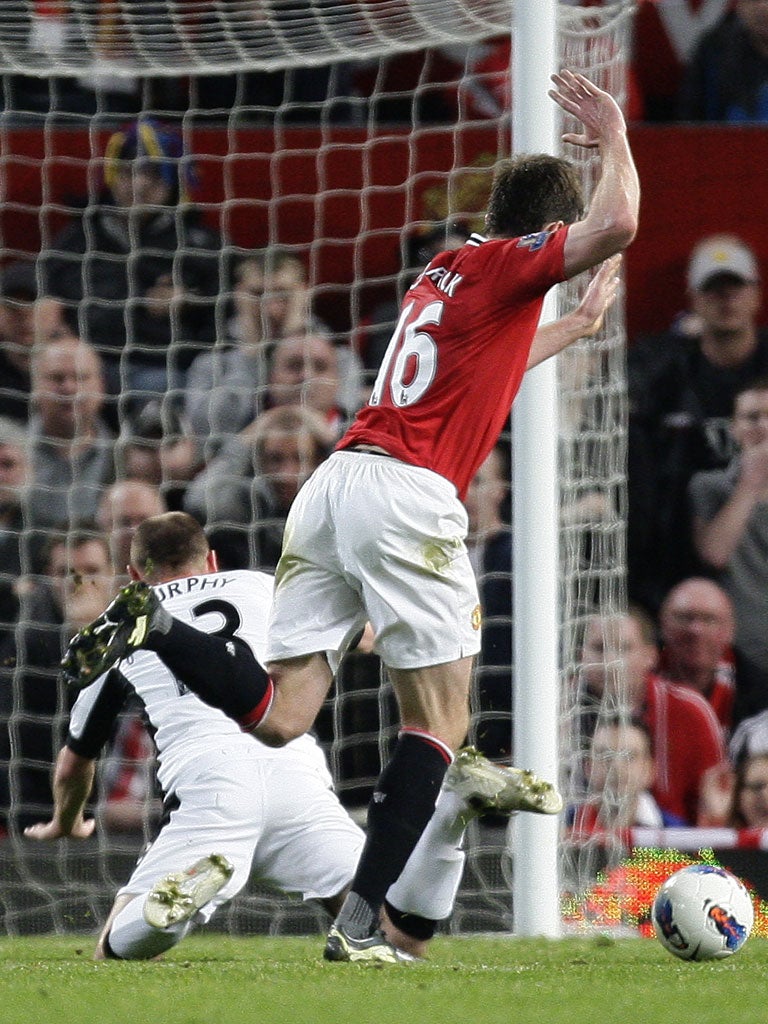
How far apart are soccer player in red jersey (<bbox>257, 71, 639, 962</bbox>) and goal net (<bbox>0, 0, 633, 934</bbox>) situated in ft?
4.91

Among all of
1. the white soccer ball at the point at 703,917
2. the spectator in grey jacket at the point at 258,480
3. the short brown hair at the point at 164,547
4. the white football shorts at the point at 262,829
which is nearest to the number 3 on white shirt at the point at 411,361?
the short brown hair at the point at 164,547

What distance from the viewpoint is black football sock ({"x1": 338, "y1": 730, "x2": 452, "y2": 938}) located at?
3672 mm

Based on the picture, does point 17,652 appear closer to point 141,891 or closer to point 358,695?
point 358,695

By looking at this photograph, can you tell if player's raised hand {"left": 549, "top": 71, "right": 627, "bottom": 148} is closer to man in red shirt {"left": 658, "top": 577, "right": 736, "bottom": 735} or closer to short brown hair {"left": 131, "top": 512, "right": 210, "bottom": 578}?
short brown hair {"left": 131, "top": 512, "right": 210, "bottom": 578}

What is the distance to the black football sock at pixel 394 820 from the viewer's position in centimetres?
367

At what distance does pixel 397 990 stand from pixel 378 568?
3.20 ft

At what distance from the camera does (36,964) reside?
391 centimetres

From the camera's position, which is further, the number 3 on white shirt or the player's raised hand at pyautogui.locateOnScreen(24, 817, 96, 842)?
the player's raised hand at pyautogui.locateOnScreen(24, 817, 96, 842)

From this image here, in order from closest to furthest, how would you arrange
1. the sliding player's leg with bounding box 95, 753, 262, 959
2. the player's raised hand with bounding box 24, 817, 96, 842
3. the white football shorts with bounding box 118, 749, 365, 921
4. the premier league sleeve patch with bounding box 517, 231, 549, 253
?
the premier league sleeve patch with bounding box 517, 231, 549, 253, the sliding player's leg with bounding box 95, 753, 262, 959, the player's raised hand with bounding box 24, 817, 96, 842, the white football shorts with bounding box 118, 749, 365, 921

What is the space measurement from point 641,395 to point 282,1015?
4808mm

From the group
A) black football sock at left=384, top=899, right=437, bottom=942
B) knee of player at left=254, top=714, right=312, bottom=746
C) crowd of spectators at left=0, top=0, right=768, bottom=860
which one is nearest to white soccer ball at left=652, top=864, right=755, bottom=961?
black football sock at left=384, top=899, right=437, bottom=942

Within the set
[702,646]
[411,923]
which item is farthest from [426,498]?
[702,646]

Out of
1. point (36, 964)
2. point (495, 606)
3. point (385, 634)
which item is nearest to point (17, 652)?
point (495, 606)

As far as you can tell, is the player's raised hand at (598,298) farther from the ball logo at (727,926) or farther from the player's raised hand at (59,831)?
the player's raised hand at (59,831)
